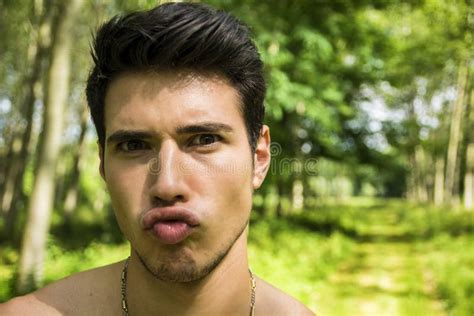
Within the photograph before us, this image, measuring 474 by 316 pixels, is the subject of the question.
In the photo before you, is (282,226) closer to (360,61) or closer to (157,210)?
(360,61)

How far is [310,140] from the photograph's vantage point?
1928 centimetres

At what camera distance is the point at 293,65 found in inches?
536

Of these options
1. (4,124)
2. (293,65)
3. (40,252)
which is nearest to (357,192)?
(4,124)

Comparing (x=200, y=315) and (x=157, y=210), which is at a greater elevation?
(x=157, y=210)

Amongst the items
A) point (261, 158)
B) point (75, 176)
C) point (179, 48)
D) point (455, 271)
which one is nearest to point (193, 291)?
point (261, 158)

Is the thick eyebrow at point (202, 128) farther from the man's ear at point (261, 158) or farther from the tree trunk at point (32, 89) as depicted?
the tree trunk at point (32, 89)

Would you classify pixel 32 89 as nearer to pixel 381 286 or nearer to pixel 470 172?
pixel 381 286

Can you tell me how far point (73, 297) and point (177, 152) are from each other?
0.84 metres

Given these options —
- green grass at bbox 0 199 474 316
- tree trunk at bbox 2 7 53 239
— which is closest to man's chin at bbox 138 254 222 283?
green grass at bbox 0 199 474 316

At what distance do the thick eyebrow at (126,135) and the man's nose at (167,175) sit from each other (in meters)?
0.07

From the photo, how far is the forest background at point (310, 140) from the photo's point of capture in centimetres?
784

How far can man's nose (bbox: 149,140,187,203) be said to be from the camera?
1.46 metres

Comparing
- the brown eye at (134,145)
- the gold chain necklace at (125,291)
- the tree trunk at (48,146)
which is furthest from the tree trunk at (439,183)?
the brown eye at (134,145)

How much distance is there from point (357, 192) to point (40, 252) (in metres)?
110
